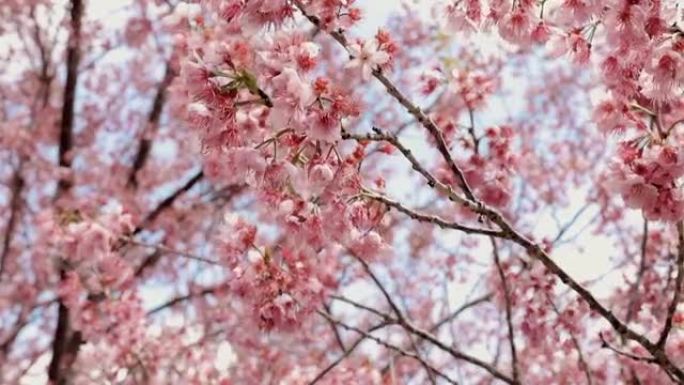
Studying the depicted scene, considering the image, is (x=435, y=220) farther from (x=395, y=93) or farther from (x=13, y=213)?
(x=13, y=213)

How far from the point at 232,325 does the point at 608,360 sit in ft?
13.4

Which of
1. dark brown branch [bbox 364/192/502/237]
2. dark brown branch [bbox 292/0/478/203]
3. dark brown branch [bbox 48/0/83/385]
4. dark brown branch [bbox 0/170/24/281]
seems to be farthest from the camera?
dark brown branch [bbox 0/170/24/281]

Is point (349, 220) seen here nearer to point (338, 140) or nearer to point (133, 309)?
point (338, 140)

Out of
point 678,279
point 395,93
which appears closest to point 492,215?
point 395,93

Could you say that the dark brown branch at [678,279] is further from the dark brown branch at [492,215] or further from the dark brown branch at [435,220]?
the dark brown branch at [435,220]

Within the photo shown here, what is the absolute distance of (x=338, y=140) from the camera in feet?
7.53

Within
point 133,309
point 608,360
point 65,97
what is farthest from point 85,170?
point 608,360

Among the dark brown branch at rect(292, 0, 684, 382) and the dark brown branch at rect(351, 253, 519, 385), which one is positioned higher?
the dark brown branch at rect(351, 253, 519, 385)

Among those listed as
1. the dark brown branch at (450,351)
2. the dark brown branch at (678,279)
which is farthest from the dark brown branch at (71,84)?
the dark brown branch at (678,279)

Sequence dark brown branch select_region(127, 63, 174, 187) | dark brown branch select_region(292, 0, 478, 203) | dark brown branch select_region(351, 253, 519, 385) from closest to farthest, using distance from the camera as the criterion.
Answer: dark brown branch select_region(292, 0, 478, 203), dark brown branch select_region(351, 253, 519, 385), dark brown branch select_region(127, 63, 174, 187)

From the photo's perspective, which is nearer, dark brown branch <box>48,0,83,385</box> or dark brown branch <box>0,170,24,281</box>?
dark brown branch <box>48,0,83,385</box>

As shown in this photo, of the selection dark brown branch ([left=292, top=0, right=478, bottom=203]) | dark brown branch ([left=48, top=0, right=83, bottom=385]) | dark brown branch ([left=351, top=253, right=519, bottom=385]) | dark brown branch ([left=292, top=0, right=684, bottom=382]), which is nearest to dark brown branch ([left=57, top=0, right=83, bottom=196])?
dark brown branch ([left=48, top=0, right=83, bottom=385])

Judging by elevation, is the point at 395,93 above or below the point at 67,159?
below

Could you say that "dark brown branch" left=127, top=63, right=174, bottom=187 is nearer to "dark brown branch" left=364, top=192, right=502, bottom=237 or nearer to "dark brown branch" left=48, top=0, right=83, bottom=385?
"dark brown branch" left=48, top=0, right=83, bottom=385
